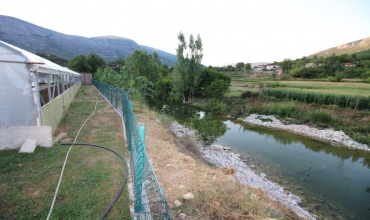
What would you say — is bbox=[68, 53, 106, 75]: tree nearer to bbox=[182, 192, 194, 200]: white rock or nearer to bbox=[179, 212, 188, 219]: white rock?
bbox=[182, 192, 194, 200]: white rock

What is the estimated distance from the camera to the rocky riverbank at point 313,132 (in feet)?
41.0

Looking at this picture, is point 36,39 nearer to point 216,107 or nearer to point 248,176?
point 216,107

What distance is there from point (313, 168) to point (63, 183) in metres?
10.4

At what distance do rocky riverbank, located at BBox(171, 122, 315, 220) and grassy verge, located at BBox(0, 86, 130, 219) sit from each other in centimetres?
456

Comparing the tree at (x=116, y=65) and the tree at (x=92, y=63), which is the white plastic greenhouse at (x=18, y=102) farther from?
the tree at (x=116, y=65)

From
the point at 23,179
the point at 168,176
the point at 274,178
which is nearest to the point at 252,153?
the point at 274,178

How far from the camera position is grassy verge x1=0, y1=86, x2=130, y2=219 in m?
3.15

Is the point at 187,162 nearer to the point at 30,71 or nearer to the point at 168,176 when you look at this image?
the point at 168,176

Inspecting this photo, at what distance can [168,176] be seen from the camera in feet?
15.5

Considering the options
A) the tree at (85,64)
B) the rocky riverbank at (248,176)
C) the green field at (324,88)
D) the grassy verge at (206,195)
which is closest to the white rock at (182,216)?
the grassy verge at (206,195)

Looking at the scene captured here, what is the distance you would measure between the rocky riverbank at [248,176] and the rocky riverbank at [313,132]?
758 centimetres

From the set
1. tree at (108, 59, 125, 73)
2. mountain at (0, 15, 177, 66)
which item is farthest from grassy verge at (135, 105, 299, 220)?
mountain at (0, 15, 177, 66)

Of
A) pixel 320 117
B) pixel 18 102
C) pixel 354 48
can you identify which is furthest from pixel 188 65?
pixel 354 48

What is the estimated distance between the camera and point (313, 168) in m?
9.34
